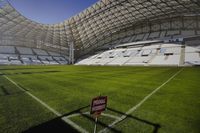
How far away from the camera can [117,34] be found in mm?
83375

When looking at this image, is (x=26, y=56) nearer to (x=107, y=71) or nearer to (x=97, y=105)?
(x=107, y=71)

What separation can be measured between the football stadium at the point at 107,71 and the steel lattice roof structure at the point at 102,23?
12.6 inches

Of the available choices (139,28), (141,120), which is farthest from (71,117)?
(139,28)

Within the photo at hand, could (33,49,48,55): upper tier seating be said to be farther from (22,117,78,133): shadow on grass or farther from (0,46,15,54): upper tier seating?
(22,117,78,133): shadow on grass

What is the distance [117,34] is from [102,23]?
18.9 meters

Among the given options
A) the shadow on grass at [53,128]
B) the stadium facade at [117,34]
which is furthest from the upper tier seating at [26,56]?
the shadow on grass at [53,128]

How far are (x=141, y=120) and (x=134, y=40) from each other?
69.6m

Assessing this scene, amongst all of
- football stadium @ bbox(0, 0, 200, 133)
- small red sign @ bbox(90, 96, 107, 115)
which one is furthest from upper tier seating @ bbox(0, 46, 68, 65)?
small red sign @ bbox(90, 96, 107, 115)

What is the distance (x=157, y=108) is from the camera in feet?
25.4

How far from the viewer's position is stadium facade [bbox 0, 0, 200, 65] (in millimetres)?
50281

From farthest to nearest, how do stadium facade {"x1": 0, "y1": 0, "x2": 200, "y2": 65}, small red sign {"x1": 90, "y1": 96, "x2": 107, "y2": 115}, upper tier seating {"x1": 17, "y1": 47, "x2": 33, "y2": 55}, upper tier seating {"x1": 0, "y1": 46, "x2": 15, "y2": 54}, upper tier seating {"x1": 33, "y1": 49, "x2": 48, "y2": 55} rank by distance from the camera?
1. upper tier seating {"x1": 33, "y1": 49, "x2": 48, "y2": 55}
2. upper tier seating {"x1": 17, "y1": 47, "x2": 33, "y2": 55}
3. upper tier seating {"x1": 0, "y1": 46, "x2": 15, "y2": 54}
4. stadium facade {"x1": 0, "y1": 0, "x2": 200, "y2": 65}
5. small red sign {"x1": 90, "y1": 96, "x2": 107, "y2": 115}

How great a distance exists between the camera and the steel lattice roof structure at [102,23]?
2003 inches

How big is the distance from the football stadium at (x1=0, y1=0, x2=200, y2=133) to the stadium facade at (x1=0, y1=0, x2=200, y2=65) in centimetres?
31

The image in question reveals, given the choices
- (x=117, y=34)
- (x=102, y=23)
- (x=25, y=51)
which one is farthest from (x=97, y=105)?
(x=25, y=51)
